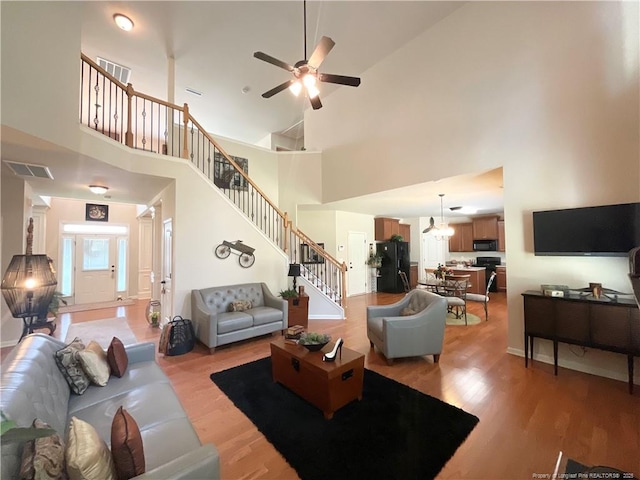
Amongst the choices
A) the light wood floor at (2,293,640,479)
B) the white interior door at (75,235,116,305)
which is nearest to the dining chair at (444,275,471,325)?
the light wood floor at (2,293,640,479)

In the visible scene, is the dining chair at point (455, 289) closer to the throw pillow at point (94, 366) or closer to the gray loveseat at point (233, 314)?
the gray loveseat at point (233, 314)

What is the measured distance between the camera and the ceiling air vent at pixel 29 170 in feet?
10.8

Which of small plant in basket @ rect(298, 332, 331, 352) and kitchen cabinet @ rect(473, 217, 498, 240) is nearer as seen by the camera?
small plant in basket @ rect(298, 332, 331, 352)

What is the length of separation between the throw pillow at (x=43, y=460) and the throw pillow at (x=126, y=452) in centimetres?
17

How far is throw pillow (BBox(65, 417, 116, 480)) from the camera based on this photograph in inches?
40.9

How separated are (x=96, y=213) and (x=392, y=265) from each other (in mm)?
8951

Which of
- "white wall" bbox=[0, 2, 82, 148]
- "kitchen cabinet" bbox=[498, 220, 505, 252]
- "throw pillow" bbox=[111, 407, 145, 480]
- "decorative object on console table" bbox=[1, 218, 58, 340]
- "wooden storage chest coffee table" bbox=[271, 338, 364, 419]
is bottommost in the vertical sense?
"wooden storage chest coffee table" bbox=[271, 338, 364, 419]

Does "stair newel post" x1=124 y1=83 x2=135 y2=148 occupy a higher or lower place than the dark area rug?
higher

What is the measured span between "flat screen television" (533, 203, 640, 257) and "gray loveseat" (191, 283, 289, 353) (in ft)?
12.7

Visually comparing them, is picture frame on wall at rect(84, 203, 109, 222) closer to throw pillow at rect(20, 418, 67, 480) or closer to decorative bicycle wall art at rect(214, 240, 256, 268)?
A: decorative bicycle wall art at rect(214, 240, 256, 268)

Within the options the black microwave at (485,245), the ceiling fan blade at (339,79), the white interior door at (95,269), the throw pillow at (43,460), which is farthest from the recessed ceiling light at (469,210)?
the white interior door at (95,269)

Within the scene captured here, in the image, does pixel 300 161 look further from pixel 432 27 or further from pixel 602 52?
pixel 602 52

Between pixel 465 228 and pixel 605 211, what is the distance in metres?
6.31

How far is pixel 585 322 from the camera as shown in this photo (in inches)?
113
